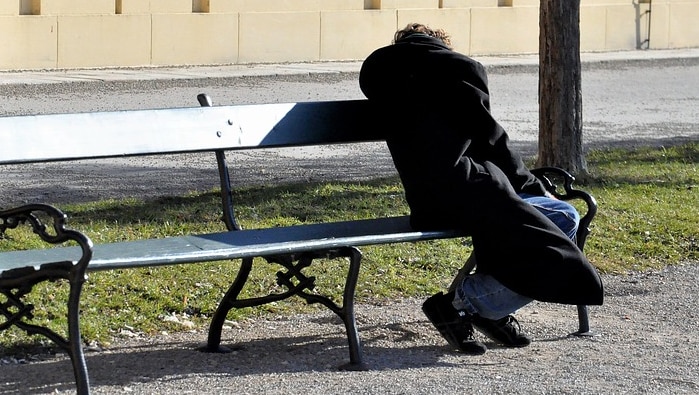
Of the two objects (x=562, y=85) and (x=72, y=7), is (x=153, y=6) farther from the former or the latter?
(x=562, y=85)

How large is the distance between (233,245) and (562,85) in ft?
14.2

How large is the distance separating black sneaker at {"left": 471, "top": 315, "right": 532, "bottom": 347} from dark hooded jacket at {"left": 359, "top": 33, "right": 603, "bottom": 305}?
0.25 m

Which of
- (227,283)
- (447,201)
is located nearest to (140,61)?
(227,283)

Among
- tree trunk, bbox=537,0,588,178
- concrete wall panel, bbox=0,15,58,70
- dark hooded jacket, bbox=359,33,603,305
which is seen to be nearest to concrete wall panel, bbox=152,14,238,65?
concrete wall panel, bbox=0,15,58,70

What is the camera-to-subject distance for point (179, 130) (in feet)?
17.2

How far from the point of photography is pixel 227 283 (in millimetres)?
6109

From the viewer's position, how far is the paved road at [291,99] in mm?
9305

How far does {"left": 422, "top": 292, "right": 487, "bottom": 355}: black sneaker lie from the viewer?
5211 millimetres

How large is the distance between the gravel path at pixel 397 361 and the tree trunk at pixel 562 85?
2.71 m

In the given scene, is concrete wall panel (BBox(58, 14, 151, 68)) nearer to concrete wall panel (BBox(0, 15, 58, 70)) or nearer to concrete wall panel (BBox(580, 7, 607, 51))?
concrete wall panel (BBox(0, 15, 58, 70))

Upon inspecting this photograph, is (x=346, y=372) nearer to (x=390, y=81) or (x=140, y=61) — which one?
(x=390, y=81)

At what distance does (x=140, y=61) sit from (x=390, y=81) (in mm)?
12292

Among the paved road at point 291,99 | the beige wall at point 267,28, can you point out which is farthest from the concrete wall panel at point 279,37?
the paved road at point 291,99

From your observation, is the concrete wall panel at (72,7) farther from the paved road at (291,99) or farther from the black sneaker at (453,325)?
the black sneaker at (453,325)
